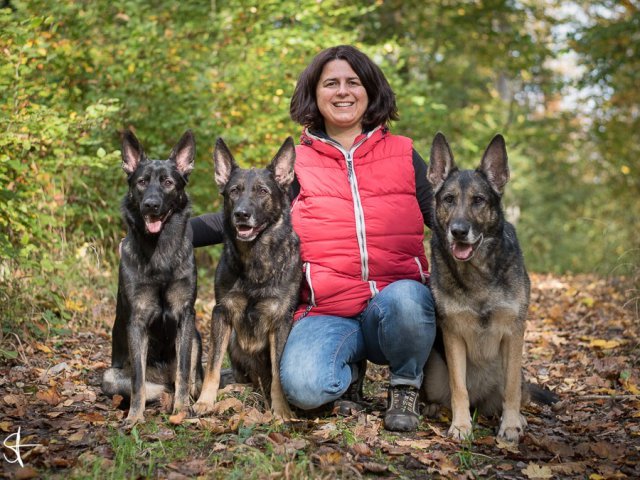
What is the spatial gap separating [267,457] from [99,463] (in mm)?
732

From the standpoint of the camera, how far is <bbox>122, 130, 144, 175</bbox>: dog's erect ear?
3748 millimetres

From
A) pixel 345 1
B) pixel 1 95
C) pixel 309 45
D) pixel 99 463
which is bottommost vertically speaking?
pixel 99 463

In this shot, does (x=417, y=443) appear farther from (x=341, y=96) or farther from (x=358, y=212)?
(x=341, y=96)

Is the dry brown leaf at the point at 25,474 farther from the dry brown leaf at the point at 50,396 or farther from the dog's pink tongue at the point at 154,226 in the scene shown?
the dog's pink tongue at the point at 154,226

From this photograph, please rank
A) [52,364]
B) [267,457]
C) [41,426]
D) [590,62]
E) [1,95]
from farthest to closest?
1. [590,62]
2. [1,95]
3. [52,364]
4. [41,426]
5. [267,457]

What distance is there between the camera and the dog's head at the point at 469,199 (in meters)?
3.32

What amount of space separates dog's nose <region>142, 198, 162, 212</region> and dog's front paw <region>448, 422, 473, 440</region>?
210cm

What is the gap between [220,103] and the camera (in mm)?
7480

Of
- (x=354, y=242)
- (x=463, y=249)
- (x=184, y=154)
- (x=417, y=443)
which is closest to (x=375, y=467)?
(x=417, y=443)

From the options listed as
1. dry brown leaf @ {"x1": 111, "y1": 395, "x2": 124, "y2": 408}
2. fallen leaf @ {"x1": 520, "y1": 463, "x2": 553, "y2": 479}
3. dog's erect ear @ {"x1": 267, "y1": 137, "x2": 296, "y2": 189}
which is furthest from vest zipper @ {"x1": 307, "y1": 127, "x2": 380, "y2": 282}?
dry brown leaf @ {"x1": 111, "y1": 395, "x2": 124, "y2": 408}

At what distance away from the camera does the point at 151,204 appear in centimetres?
350

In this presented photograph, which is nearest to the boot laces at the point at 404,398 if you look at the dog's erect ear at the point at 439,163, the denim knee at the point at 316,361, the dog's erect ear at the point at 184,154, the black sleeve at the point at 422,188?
the denim knee at the point at 316,361

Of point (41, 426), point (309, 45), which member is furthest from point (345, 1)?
point (41, 426)

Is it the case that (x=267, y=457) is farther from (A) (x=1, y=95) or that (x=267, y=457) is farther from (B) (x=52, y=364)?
(A) (x=1, y=95)
